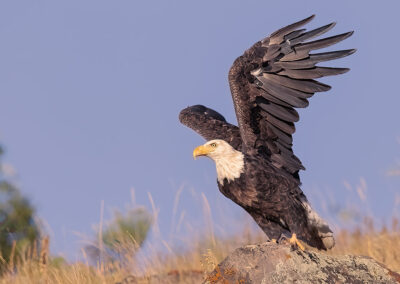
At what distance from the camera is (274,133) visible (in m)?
7.14

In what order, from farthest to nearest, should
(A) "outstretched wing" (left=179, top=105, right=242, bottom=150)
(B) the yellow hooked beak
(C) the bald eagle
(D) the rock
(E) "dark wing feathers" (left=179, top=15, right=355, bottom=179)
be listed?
(A) "outstretched wing" (left=179, top=105, right=242, bottom=150), (E) "dark wing feathers" (left=179, top=15, right=355, bottom=179), (B) the yellow hooked beak, (C) the bald eagle, (D) the rock

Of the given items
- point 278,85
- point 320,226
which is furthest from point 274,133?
point 320,226

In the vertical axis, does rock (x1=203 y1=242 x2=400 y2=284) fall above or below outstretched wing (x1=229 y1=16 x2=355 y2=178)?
below

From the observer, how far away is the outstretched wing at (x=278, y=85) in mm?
6820

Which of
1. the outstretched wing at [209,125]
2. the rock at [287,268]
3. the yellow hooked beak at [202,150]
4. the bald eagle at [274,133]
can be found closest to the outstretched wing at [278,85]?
the bald eagle at [274,133]

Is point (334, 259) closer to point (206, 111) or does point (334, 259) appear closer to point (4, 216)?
point (206, 111)

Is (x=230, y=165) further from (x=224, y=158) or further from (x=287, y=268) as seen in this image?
(x=287, y=268)

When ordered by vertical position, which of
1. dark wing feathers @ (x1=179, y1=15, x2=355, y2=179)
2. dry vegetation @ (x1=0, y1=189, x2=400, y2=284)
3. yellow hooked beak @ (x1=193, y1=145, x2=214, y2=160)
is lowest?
dry vegetation @ (x1=0, y1=189, x2=400, y2=284)

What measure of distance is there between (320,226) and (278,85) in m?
1.67

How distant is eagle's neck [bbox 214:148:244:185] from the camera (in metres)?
6.55

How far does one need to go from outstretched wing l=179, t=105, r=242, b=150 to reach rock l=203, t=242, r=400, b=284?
266 cm

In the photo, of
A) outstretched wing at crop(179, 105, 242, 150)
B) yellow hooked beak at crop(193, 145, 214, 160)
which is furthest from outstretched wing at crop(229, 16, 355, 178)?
outstretched wing at crop(179, 105, 242, 150)

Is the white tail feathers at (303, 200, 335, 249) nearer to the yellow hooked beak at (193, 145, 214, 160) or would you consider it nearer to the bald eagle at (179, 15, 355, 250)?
the bald eagle at (179, 15, 355, 250)

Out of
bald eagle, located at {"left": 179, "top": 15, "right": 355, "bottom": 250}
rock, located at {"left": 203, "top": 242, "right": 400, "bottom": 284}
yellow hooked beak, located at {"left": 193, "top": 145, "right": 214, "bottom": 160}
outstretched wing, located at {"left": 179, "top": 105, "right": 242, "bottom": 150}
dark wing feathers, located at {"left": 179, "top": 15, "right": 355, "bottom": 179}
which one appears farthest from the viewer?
outstretched wing, located at {"left": 179, "top": 105, "right": 242, "bottom": 150}
